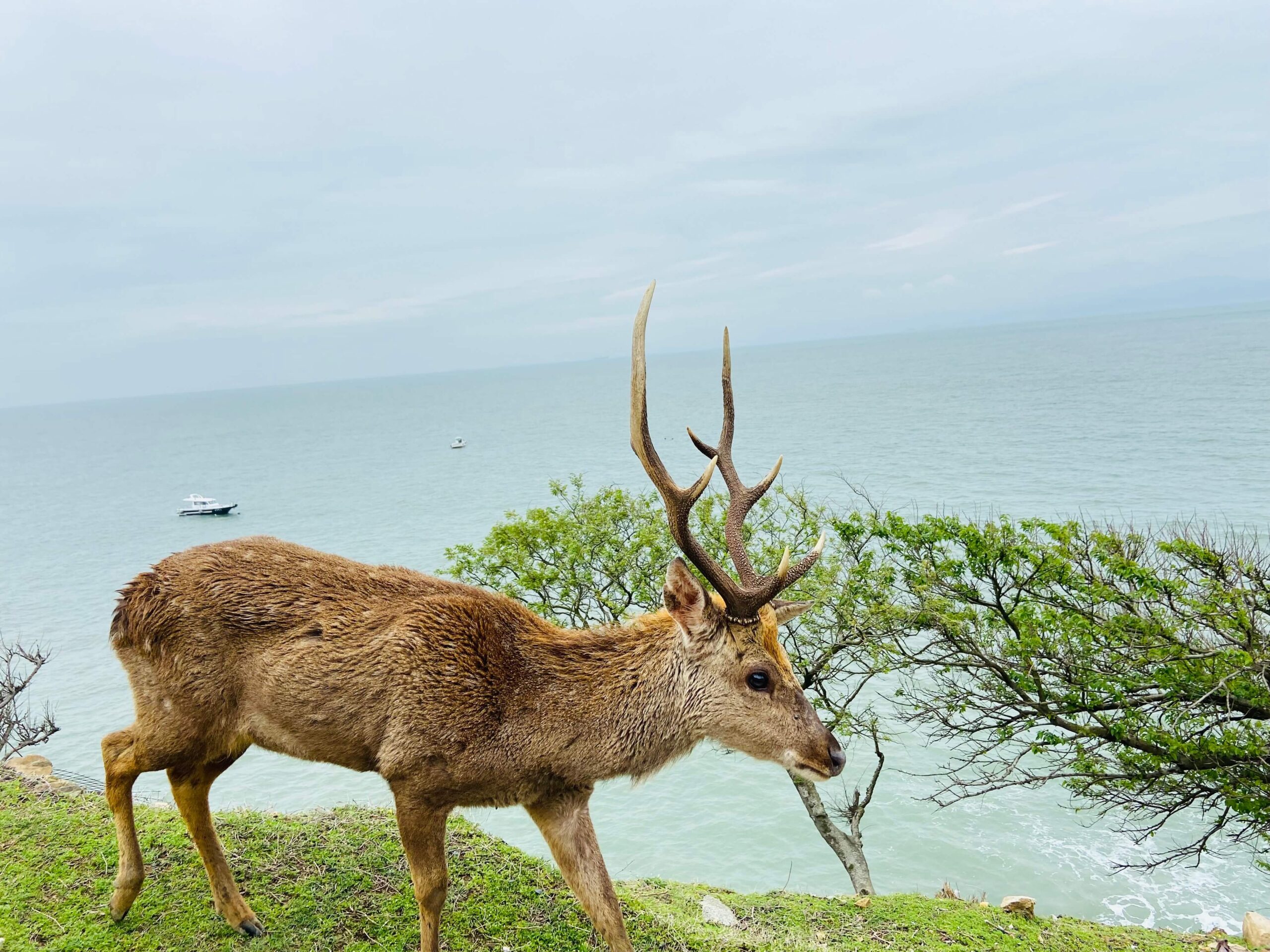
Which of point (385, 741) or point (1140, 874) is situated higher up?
point (385, 741)

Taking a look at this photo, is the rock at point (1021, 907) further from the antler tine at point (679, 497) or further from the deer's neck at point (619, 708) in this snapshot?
the antler tine at point (679, 497)

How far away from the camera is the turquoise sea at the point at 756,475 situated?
18.0 m

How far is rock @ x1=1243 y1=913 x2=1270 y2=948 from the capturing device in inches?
354

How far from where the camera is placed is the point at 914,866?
705 inches

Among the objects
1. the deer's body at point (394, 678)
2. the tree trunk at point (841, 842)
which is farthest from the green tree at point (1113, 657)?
the deer's body at point (394, 678)

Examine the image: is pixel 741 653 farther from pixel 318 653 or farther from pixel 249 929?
pixel 249 929

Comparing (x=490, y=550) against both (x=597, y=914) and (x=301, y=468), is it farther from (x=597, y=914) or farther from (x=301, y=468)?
(x=301, y=468)

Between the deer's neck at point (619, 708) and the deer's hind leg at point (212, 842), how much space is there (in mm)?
2251

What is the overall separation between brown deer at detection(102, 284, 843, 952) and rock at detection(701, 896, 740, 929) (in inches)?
94.9

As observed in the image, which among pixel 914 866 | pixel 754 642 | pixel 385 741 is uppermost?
pixel 754 642

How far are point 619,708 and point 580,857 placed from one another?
3.36 ft

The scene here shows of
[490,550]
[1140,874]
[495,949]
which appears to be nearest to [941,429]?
[1140,874]

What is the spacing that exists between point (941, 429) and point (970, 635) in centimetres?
7396

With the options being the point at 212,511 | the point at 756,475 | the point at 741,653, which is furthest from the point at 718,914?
the point at 212,511
